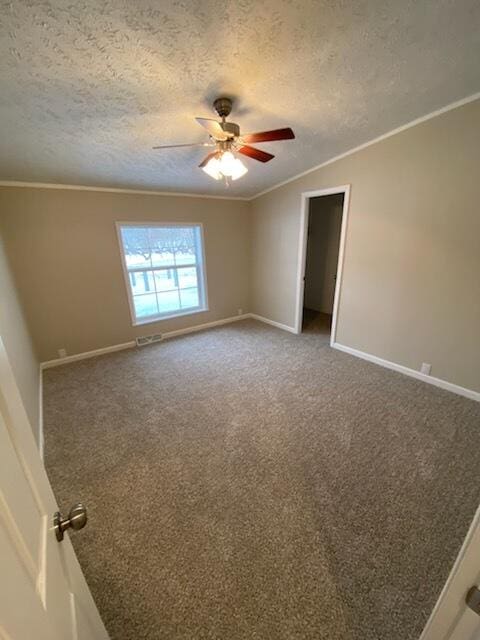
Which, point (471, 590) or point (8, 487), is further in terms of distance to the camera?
point (471, 590)

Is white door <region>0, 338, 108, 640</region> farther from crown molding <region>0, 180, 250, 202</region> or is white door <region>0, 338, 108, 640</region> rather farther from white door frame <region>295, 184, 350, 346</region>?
white door frame <region>295, 184, 350, 346</region>

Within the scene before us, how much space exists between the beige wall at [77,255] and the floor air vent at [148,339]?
81 mm

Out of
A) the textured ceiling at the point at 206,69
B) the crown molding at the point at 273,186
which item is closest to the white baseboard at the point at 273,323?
the crown molding at the point at 273,186

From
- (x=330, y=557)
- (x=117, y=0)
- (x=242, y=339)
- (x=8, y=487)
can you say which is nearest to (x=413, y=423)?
(x=330, y=557)

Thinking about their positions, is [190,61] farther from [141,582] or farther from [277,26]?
[141,582]

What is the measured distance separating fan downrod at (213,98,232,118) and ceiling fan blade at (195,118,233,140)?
19 centimetres

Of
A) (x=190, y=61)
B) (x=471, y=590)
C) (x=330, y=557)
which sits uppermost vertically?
(x=190, y=61)

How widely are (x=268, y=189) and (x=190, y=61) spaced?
276 cm

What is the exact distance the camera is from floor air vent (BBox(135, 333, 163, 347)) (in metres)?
3.93

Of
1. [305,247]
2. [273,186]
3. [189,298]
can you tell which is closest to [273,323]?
[305,247]

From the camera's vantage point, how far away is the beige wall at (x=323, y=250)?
4.77 meters

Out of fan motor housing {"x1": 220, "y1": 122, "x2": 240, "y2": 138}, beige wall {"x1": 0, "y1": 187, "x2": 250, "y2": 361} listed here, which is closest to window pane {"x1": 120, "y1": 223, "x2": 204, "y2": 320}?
beige wall {"x1": 0, "y1": 187, "x2": 250, "y2": 361}

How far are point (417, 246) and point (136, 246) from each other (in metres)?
3.46

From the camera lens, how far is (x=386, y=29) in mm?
1416
